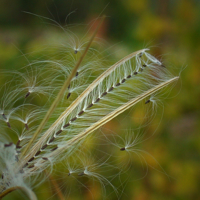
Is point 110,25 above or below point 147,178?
above

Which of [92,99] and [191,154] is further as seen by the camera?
[191,154]

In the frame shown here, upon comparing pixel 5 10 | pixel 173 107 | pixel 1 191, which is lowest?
pixel 173 107

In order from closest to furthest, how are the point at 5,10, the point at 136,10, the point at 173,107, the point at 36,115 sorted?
the point at 36,115 → the point at 173,107 → the point at 136,10 → the point at 5,10

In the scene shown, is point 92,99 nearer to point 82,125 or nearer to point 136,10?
point 82,125

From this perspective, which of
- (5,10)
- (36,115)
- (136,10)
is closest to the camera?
(36,115)

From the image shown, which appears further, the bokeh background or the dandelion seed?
the bokeh background

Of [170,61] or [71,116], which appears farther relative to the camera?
[170,61]

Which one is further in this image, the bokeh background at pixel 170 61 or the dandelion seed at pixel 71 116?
the bokeh background at pixel 170 61

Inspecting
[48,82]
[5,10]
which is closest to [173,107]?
[48,82]
